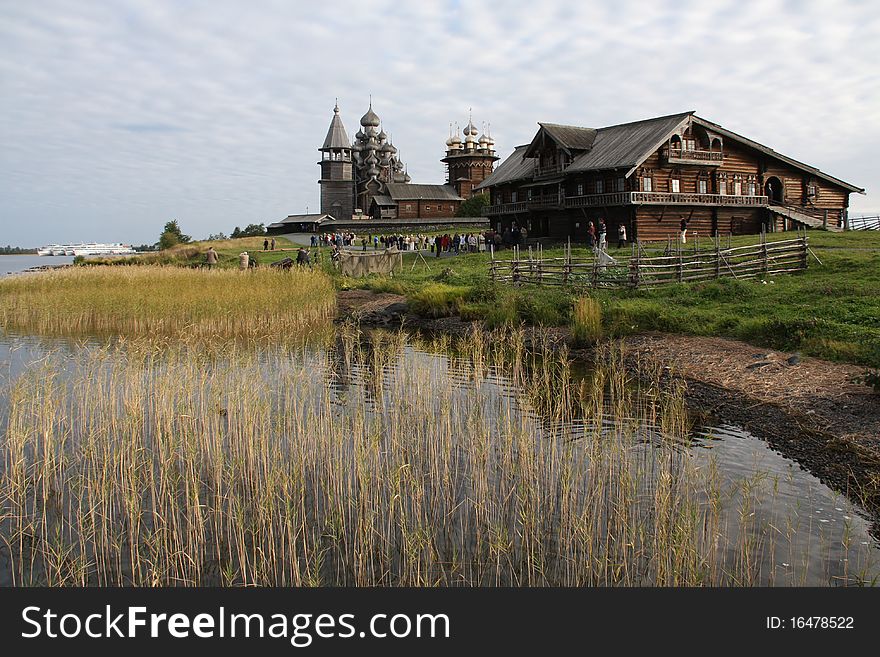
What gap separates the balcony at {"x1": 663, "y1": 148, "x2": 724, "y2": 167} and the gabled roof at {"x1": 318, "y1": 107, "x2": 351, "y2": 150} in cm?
5628

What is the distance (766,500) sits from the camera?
308 inches

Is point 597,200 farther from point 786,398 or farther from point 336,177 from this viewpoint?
point 336,177

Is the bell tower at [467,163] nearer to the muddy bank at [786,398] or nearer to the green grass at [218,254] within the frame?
the green grass at [218,254]

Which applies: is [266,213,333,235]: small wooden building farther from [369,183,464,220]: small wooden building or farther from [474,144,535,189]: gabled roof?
[474,144,535,189]: gabled roof

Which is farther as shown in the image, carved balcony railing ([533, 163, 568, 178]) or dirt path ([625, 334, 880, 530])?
carved balcony railing ([533, 163, 568, 178])

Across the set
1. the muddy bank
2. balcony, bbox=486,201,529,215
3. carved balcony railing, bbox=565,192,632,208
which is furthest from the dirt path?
balcony, bbox=486,201,529,215

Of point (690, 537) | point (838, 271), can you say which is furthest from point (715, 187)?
point (690, 537)

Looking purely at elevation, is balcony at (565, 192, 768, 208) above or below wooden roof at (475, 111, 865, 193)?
below

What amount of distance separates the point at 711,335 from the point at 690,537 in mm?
11100

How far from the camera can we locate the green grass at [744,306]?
14055mm

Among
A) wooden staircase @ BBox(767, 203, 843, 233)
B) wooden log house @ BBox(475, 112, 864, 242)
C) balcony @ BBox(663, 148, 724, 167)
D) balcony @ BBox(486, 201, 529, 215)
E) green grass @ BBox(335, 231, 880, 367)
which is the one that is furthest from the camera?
Answer: balcony @ BBox(486, 201, 529, 215)

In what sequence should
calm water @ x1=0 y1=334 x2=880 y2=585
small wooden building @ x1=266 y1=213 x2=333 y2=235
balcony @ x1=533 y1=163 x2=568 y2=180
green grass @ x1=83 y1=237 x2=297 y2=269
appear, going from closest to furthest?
1. calm water @ x1=0 y1=334 x2=880 y2=585
2. balcony @ x1=533 y1=163 x2=568 y2=180
3. green grass @ x1=83 y1=237 x2=297 y2=269
4. small wooden building @ x1=266 y1=213 x2=333 y2=235

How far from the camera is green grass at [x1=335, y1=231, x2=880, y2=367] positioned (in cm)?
1405

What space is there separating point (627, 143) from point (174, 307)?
27.3 m
